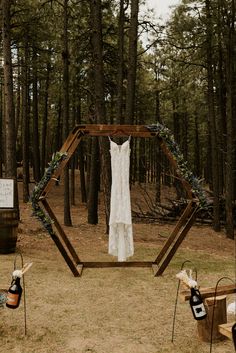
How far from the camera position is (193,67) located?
54.8 ft

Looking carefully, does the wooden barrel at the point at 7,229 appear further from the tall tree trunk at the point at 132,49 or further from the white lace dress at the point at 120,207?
the tall tree trunk at the point at 132,49

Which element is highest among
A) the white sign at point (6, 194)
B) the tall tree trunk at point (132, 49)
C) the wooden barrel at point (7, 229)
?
the tall tree trunk at point (132, 49)

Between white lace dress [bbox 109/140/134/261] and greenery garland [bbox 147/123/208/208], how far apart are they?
71 cm

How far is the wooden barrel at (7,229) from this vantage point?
943 cm

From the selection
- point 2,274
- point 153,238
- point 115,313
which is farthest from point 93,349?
point 153,238

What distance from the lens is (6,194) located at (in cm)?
957

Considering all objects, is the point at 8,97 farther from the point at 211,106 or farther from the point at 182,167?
the point at 211,106

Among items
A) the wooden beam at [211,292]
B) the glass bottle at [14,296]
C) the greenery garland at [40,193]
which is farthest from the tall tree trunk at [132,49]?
the glass bottle at [14,296]

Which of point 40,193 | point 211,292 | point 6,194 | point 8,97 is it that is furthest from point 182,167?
point 8,97

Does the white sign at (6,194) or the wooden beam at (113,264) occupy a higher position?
the white sign at (6,194)

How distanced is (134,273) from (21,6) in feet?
35.8

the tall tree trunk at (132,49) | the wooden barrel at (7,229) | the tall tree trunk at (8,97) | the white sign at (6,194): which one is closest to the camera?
the wooden barrel at (7,229)

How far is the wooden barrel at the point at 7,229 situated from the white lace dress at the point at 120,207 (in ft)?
8.95

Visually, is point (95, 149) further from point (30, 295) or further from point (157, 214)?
point (30, 295)
